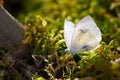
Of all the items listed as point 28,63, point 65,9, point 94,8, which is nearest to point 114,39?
point 28,63

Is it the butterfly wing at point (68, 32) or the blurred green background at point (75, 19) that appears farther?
the butterfly wing at point (68, 32)

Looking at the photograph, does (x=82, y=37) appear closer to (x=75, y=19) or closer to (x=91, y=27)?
(x=91, y=27)

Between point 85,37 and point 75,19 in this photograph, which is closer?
point 85,37

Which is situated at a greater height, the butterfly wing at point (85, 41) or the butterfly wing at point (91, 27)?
the butterfly wing at point (91, 27)

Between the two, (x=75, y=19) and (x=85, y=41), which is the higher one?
(x=75, y=19)

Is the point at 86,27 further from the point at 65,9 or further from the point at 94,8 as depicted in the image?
the point at 65,9

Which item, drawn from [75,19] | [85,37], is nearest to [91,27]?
[85,37]

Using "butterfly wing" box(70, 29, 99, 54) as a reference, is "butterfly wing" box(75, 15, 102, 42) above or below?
above

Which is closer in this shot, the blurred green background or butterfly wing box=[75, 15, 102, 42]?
the blurred green background
